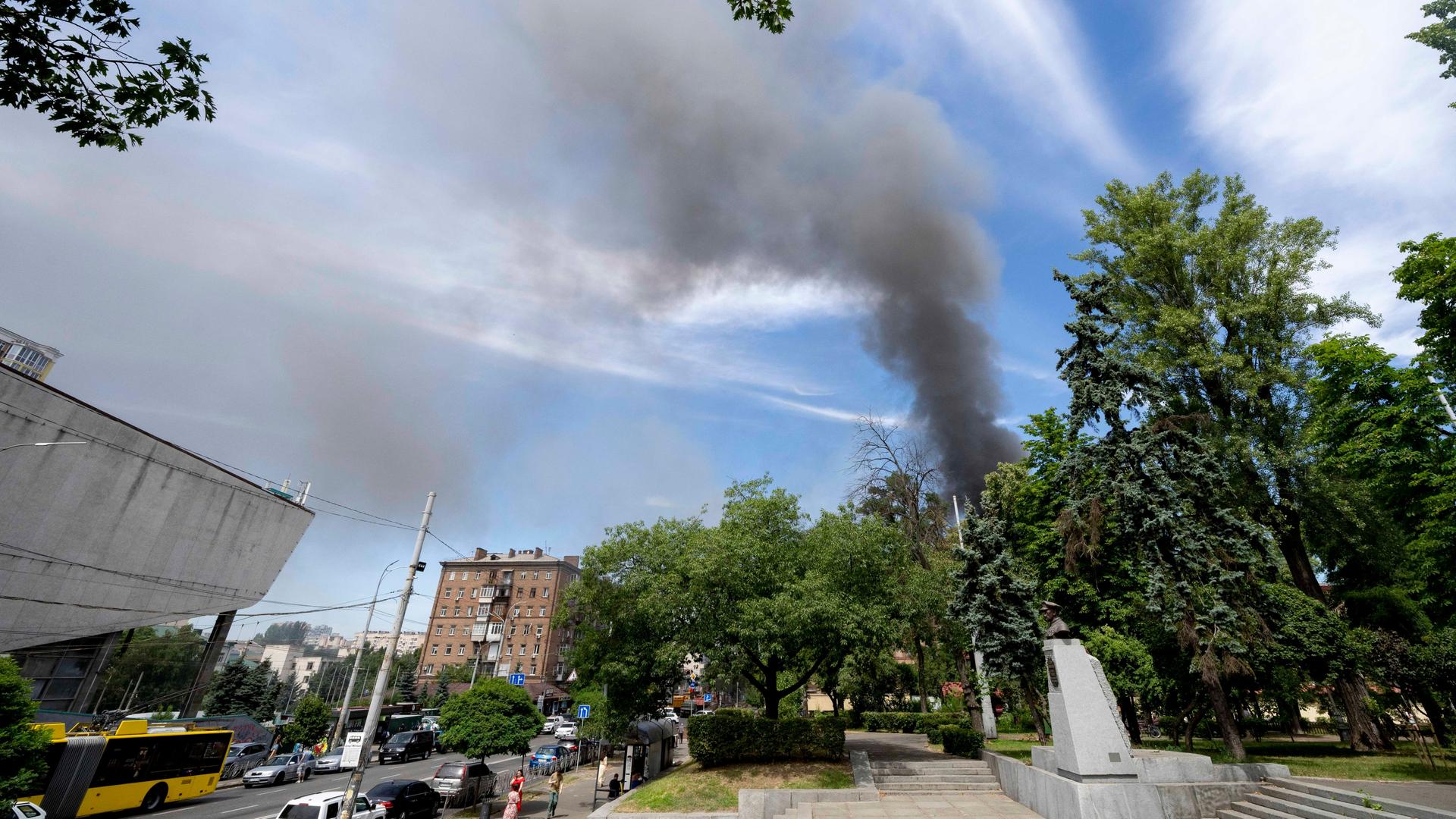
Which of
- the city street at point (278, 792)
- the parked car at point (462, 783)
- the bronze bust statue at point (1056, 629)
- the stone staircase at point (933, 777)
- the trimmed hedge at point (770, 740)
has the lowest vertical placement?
the city street at point (278, 792)

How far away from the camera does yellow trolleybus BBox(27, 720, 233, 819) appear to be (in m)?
17.5

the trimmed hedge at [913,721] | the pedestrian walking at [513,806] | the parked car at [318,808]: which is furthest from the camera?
the trimmed hedge at [913,721]

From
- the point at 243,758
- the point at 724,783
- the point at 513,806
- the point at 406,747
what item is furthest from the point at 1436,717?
the point at 243,758

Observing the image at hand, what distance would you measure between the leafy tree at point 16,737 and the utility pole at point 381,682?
5.98 metres

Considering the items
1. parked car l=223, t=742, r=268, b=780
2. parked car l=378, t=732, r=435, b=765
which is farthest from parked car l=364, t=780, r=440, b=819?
parked car l=378, t=732, r=435, b=765

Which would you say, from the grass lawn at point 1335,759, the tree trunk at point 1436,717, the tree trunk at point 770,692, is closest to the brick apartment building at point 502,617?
the tree trunk at point 770,692

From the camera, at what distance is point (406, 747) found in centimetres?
3556

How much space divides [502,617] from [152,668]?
37.1m

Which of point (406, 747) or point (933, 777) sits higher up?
point (933, 777)

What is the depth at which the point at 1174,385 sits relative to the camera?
939 inches

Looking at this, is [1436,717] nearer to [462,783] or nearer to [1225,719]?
[1225,719]

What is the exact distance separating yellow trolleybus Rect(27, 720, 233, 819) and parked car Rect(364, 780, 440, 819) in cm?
817

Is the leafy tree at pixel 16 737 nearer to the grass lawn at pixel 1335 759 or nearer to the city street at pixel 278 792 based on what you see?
the city street at pixel 278 792

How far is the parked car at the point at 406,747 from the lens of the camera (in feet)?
111
